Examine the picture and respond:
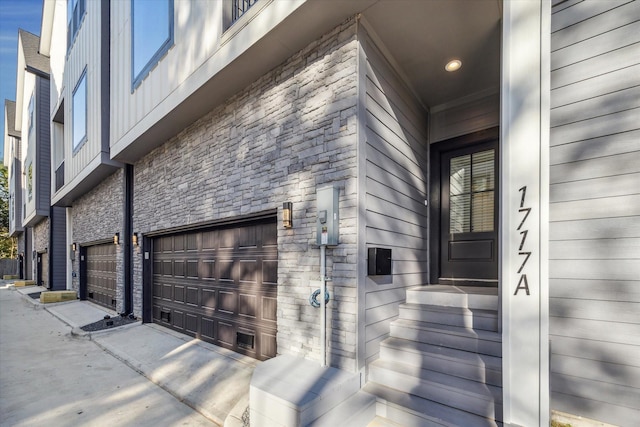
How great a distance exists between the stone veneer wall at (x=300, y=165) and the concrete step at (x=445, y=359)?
489mm

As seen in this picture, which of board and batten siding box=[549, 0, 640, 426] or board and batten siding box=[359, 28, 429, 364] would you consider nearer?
board and batten siding box=[549, 0, 640, 426]

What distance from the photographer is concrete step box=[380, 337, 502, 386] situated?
237 cm

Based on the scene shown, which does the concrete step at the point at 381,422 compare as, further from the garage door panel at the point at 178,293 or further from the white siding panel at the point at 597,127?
the garage door panel at the point at 178,293

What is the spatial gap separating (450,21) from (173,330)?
5891 mm

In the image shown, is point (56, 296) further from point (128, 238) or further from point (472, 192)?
point (472, 192)

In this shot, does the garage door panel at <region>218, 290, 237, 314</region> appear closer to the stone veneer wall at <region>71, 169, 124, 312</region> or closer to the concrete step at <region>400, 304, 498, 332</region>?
the concrete step at <region>400, 304, 498, 332</region>

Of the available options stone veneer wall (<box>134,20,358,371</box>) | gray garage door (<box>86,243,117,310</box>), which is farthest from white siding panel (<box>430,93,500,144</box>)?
gray garage door (<box>86,243,117,310</box>)

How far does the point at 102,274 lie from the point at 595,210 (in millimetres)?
10458

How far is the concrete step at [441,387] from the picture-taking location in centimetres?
221

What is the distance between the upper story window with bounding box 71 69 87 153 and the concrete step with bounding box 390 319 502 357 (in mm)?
8840

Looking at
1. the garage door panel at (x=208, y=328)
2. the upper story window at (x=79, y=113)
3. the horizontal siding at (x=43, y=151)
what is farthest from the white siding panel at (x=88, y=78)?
the garage door panel at (x=208, y=328)

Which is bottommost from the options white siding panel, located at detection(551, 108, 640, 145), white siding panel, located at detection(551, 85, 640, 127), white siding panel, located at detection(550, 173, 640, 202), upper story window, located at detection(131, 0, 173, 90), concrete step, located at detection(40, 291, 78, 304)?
concrete step, located at detection(40, 291, 78, 304)

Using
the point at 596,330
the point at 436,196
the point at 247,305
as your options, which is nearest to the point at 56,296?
the point at 247,305

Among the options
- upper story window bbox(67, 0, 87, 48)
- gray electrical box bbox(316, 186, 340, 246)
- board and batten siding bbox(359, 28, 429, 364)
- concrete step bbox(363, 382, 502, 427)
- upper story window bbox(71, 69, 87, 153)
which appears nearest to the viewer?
concrete step bbox(363, 382, 502, 427)
